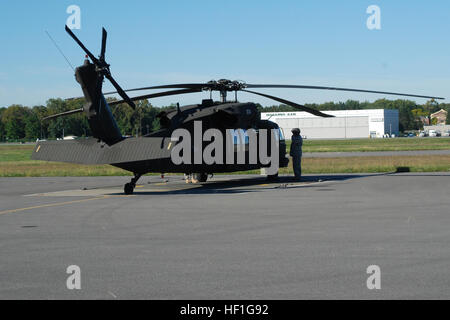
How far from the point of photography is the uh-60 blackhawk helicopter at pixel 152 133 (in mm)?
17578

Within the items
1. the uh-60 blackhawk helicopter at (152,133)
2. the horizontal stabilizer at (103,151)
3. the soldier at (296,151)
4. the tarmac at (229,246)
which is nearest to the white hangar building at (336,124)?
the soldier at (296,151)

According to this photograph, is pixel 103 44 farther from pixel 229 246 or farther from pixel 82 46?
pixel 229 246

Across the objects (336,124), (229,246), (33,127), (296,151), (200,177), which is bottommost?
(229,246)

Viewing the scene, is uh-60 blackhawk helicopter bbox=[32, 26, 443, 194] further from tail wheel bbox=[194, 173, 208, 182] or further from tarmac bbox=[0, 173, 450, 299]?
tail wheel bbox=[194, 173, 208, 182]

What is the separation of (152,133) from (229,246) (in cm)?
1120

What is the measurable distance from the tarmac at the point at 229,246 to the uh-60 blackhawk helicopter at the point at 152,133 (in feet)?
5.56

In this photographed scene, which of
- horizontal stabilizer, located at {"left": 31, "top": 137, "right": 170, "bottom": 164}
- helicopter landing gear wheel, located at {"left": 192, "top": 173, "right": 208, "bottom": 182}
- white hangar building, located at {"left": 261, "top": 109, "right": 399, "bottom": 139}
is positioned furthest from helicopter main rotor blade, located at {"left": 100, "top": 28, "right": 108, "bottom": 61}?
white hangar building, located at {"left": 261, "top": 109, "right": 399, "bottom": 139}

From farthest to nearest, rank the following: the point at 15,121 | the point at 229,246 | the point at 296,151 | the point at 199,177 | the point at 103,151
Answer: the point at 15,121
the point at 199,177
the point at 296,151
the point at 103,151
the point at 229,246

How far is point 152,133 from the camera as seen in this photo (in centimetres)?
1988

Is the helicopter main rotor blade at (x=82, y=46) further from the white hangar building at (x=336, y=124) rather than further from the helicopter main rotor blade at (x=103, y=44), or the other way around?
the white hangar building at (x=336, y=124)

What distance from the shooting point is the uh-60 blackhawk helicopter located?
57.7 ft

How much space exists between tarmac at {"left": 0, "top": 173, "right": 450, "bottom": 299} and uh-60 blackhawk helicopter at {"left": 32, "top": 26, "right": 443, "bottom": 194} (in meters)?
1.70

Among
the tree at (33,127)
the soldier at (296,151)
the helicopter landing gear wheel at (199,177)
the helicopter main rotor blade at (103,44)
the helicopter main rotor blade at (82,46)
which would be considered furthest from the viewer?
the tree at (33,127)

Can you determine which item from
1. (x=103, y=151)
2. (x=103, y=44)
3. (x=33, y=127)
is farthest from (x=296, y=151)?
(x=33, y=127)
